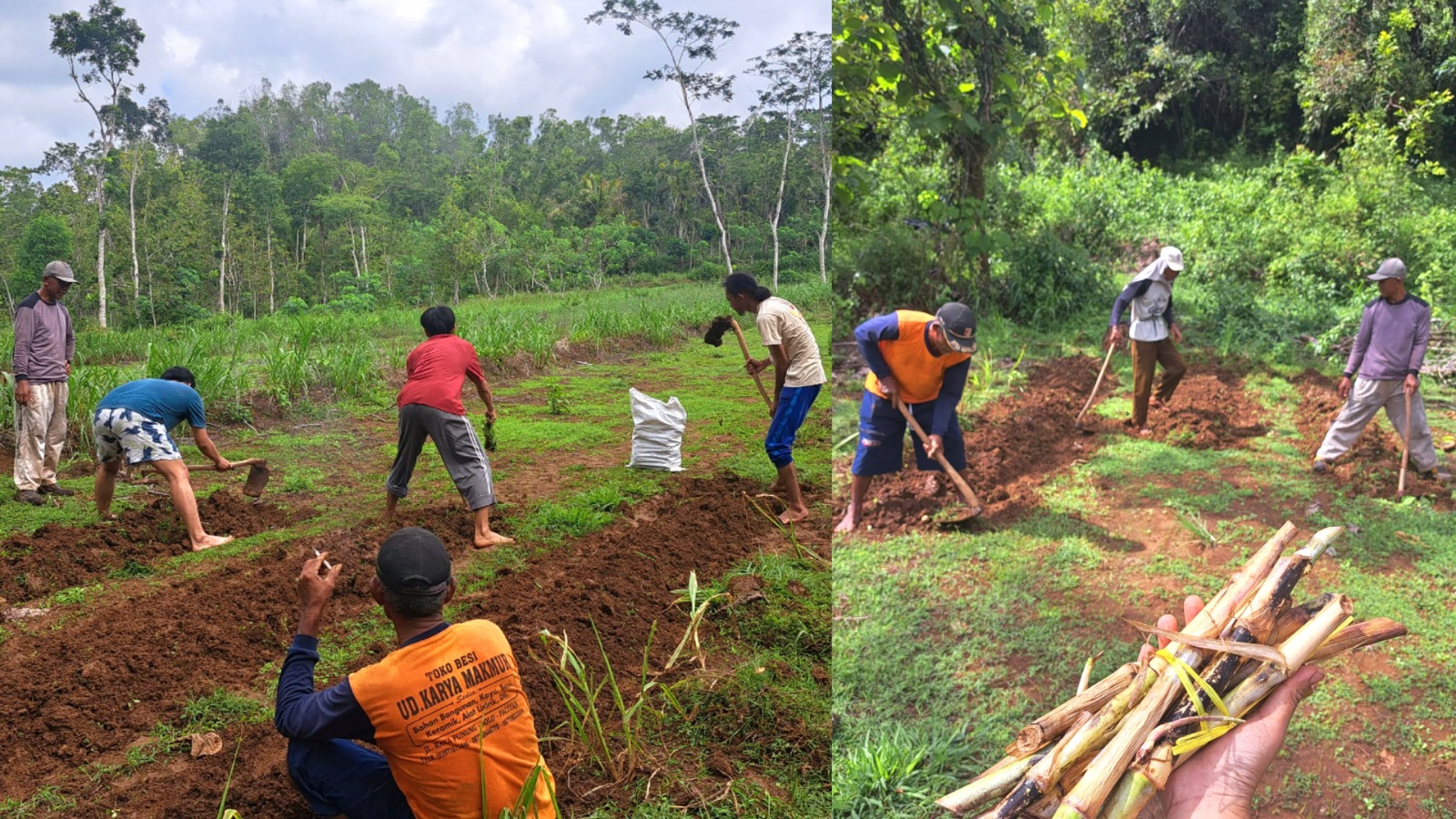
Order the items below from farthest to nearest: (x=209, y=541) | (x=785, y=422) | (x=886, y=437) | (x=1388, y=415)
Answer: (x=1388, y=415) → (x=886, y=437) → (x=785, y=422) → (x=209, y=541)

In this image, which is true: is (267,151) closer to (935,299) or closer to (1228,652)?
(1228,652)

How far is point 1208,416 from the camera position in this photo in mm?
6703

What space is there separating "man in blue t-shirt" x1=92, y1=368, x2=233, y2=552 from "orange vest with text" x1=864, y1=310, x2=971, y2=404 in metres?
3.05

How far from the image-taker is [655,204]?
3.44m

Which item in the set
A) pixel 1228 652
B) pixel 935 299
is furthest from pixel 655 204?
pixel 935 299

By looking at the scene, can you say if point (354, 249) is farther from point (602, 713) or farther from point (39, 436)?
point (602, 713)


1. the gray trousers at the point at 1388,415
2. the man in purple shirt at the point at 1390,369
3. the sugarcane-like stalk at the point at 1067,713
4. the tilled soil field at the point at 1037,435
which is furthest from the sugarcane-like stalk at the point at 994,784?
the gray trousers at the point at 1388,415

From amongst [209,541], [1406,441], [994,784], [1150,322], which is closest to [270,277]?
[209,541]

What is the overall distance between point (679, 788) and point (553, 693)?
445 mm

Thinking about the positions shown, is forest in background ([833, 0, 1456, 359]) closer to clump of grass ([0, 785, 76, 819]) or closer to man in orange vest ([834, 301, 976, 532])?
man in orange vest ([834, 301, 976, 532])

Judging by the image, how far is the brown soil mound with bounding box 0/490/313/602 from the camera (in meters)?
2.09

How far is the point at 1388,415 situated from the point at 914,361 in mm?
3475

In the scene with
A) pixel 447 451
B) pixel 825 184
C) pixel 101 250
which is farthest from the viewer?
pixel 825 184

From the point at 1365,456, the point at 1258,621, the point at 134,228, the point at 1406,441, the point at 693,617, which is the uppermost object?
the point at 134,228
